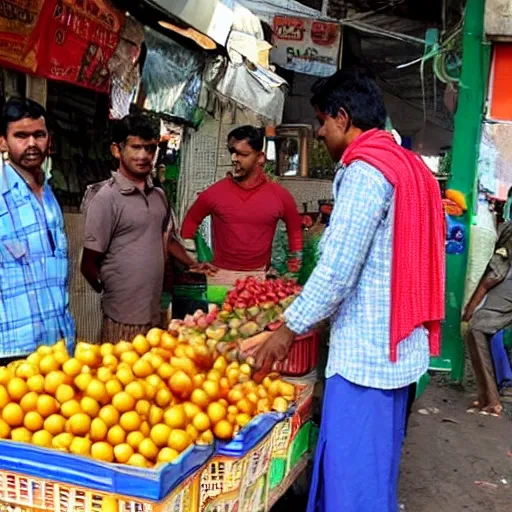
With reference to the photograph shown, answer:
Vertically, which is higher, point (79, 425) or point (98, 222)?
point (98, 222)

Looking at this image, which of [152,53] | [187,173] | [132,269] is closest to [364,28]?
[187,173]

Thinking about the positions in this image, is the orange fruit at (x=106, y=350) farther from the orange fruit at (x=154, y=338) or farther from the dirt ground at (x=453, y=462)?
the dirt ground at (x=453, y=462)

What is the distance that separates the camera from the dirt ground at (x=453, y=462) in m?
4.46

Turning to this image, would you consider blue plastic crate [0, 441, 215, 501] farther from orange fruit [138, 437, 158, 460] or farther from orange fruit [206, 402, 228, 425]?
orange fruit [206, 402, 228, 425]

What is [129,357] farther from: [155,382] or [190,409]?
[190,409]

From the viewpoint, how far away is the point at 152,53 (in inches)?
233

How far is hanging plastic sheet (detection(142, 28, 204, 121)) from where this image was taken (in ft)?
19.5

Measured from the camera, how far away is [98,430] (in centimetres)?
205

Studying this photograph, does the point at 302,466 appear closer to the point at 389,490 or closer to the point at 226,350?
the point at 389,490

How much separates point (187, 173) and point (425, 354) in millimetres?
5532

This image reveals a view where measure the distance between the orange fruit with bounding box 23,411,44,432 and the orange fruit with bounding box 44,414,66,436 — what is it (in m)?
0.02

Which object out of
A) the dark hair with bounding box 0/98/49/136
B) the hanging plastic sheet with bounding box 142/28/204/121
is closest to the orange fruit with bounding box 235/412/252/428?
the dark hair with bounding box 0/98/49/136

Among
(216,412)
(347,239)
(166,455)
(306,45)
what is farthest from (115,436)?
(306,45)

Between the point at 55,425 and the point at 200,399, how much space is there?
1.61ft
